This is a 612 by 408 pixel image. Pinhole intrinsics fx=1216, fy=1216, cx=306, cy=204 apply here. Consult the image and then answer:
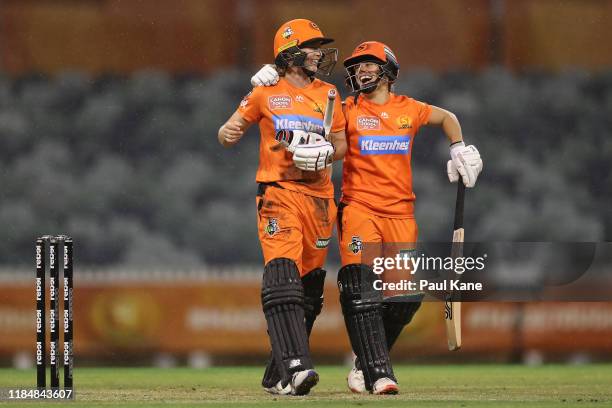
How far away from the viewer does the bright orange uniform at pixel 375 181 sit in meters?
6.64

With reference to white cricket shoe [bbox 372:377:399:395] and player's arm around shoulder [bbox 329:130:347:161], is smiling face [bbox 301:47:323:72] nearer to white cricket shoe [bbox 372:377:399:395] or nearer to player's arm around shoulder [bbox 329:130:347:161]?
player's arm around shoulder [bbox 329:130:347:161]

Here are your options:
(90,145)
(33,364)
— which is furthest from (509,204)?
(33,364)

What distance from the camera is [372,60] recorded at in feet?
22.2

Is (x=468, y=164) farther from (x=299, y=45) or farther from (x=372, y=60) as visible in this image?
(x=299, y=45)

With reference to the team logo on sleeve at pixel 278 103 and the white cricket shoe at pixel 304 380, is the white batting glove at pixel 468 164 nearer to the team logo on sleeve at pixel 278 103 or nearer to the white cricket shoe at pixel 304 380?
the team logo on sleeve at pixel 278 103

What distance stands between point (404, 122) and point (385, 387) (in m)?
1.47

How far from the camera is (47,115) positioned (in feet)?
46.5

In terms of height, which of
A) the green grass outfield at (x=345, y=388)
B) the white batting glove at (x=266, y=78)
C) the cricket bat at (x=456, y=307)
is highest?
the white batting glove at (x=266, y=78)

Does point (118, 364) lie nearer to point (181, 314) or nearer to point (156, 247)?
point (181, 314)

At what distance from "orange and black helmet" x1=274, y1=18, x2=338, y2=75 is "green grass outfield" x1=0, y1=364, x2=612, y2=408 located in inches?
70.3

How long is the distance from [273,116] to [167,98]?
798 cm

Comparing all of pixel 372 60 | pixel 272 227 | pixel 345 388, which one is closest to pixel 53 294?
pixel 272 227

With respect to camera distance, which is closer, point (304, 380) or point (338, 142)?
point (304, 380)

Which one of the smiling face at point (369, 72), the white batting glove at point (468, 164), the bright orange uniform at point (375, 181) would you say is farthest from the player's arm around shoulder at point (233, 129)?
the white batting glove at point (468, 164)
